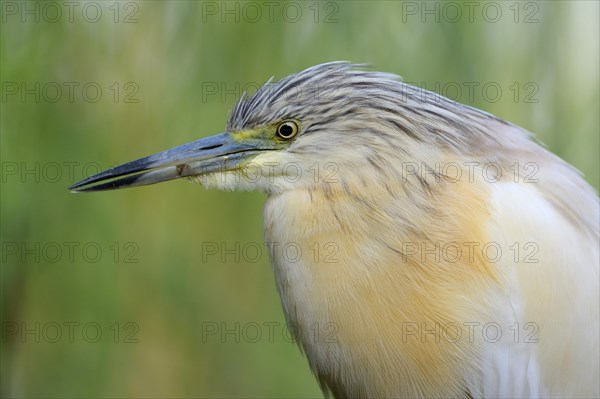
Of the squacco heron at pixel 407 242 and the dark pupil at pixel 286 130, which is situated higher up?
the dark pupil at pixel 286 130

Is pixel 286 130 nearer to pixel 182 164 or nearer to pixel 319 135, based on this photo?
pixel 319 135

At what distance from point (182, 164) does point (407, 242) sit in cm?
46

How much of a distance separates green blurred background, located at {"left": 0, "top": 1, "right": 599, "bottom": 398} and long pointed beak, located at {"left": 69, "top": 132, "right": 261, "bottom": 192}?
46 centimetres

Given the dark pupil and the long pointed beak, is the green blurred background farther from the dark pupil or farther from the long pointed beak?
the dark pupil

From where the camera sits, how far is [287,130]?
1.45 metres

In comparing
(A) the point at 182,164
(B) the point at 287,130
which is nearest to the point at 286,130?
(B) the point at 287,130

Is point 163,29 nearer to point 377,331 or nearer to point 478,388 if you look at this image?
point 377,331

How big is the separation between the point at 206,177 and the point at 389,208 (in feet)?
1.19

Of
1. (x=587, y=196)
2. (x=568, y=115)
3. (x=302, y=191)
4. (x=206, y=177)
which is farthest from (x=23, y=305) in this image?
(x=568, y=115)

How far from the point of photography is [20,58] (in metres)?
1.97

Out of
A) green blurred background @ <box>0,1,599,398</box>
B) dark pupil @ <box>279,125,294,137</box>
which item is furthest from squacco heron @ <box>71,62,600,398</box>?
green blurred background @ <box>0,1,599,398</box>

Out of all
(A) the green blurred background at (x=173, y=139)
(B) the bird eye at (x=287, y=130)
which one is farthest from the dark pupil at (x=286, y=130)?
(A) the green blurred background at (x=173, y=139)

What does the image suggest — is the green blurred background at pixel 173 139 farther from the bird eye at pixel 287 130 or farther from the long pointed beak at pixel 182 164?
the bird eye at pixel 287 130

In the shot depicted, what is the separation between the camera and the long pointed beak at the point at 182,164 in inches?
58.3
